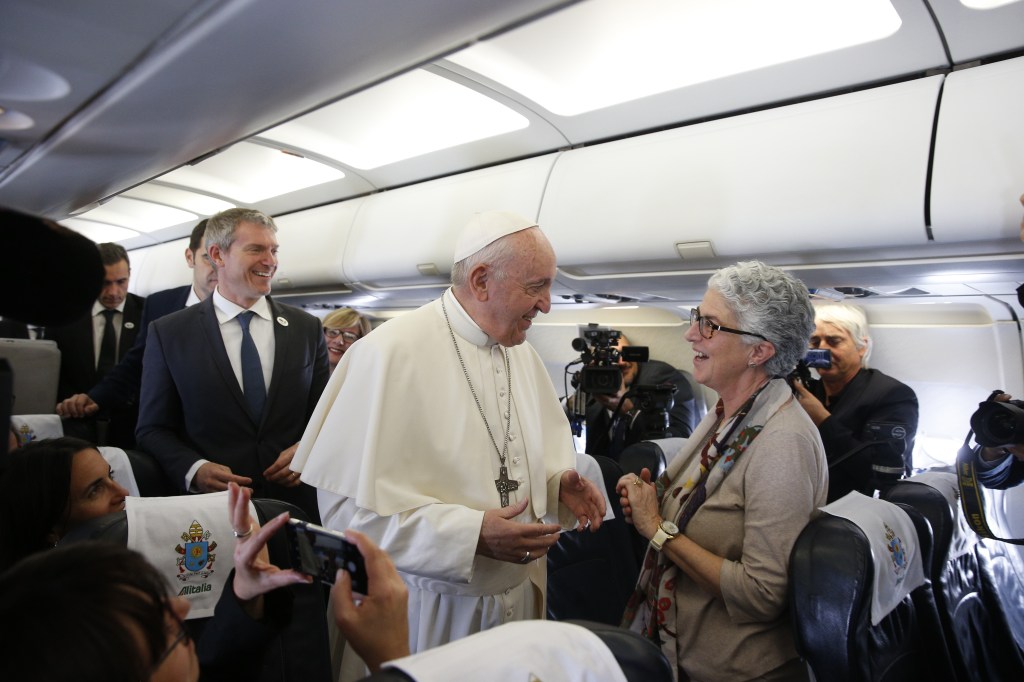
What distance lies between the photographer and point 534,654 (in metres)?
0.88

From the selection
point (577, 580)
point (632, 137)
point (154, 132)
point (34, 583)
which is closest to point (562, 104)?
point (632, 137)

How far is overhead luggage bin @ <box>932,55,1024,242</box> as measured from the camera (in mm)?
2180

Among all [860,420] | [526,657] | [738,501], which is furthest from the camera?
[860,420]

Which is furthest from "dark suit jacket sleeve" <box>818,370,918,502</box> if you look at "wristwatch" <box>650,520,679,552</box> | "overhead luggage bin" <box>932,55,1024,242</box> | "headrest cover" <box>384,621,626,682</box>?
"headrest cover" <box>384,621,626,682</box>

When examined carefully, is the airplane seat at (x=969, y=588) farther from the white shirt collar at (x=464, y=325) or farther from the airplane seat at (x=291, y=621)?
the airplane seat at (x=291, y=621)

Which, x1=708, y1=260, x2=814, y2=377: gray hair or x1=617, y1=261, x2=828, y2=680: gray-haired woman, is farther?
x1=708, y1=260, x2=814, y2=377: gray hair

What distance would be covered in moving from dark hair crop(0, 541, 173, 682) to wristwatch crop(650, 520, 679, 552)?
1413mm

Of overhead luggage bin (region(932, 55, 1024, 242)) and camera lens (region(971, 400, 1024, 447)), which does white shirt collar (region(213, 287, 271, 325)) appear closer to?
overhead luggage bin (region(932, 55, 1024, 242))

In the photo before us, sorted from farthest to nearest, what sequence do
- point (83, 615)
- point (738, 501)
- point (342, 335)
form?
point (342, 335), point (738, 501), point (83, 615)

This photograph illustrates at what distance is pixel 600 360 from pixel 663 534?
71.7 inches

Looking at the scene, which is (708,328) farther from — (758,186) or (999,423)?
(999,423)

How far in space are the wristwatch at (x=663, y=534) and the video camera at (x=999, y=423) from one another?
1247 mm

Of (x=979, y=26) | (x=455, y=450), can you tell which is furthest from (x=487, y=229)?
(x=979, y=26)

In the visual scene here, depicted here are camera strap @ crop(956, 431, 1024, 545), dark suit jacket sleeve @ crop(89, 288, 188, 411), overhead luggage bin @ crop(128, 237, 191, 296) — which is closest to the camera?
camera strap @ crop(956, 431, 1024, 545)
